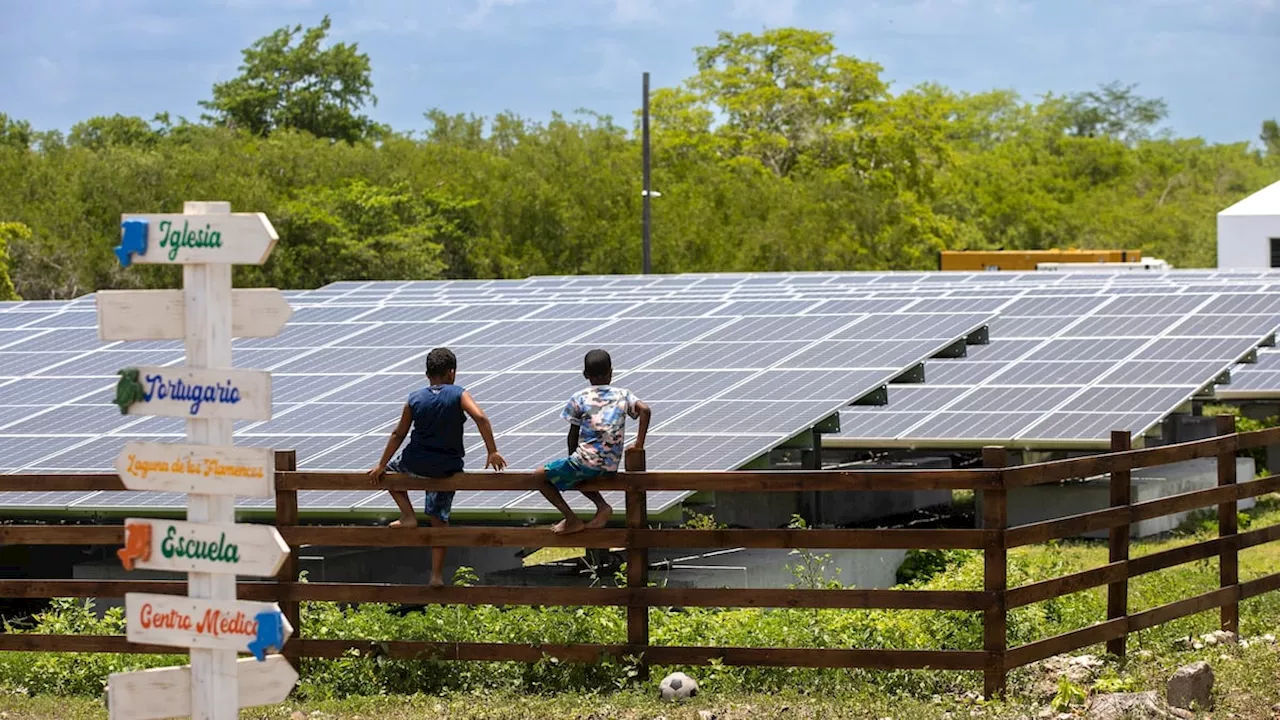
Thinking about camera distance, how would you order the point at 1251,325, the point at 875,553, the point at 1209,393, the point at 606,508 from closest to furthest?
the point at 606,508 < the point at 875,553 < the point at 1209,393 < the point at 1251,325

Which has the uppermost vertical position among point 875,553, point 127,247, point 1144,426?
point 127,247

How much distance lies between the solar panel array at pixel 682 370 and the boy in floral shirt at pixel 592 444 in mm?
1824

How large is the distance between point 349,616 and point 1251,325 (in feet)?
47.2

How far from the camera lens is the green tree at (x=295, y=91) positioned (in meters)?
95.9

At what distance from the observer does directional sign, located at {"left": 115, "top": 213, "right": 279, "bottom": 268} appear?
7.00 metres

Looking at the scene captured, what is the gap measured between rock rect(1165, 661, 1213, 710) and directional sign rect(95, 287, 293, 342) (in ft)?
16.9

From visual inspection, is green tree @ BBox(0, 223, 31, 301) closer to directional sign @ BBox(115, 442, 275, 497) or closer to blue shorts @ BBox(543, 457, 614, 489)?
blue shorts @ BBox(543, 457, 614, 489)

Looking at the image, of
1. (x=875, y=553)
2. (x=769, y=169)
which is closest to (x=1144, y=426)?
(x=875, y=553)

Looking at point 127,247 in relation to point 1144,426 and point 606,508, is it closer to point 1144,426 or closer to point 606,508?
point 606,508

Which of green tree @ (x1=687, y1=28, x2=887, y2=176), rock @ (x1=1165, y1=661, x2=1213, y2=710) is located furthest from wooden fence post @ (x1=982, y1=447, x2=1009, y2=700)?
green tree @ (x1=687, y1=28, x2=887, y2=176)

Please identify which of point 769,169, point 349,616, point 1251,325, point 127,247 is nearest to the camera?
point 127,247

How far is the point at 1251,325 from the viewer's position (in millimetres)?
21922

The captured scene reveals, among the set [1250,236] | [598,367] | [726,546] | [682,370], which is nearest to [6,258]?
[1250,236]

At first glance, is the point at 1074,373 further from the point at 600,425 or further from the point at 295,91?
the point at 295,91
